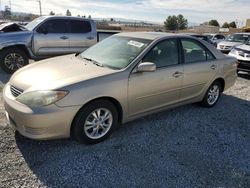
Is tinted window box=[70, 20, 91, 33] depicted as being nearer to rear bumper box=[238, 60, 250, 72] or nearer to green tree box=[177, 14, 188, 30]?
rear bumper box=[238, 60, 250, 72]

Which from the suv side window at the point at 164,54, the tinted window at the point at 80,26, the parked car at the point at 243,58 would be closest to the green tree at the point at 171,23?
the parked car at the point at 243,58

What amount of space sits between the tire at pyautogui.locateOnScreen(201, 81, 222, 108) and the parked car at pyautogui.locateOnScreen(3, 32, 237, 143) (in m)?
0.12

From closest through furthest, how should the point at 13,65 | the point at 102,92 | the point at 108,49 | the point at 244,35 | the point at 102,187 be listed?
the point at 102,187
the point at 102,92
the point at 108,49
the point at 13,65
the point at 244,35

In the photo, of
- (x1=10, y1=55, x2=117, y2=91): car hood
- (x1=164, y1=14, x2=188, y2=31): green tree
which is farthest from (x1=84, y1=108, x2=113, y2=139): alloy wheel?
(x1=164, y1=14, x2=188, y2=31): green tree

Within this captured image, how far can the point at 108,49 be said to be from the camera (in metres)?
4.39

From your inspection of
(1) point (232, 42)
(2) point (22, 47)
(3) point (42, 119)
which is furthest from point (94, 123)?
(1) point (232, 42)

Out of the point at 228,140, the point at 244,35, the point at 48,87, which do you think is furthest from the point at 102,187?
the point at 244,35

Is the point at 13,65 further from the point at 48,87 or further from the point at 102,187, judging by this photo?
the point at 102,187

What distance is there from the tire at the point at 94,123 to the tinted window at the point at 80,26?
19.1ft

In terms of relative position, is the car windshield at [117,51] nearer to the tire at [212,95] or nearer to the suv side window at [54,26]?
the tire at [212,95]

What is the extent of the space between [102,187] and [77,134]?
0.87 meters

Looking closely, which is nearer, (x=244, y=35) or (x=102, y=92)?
(x=102, y=92)

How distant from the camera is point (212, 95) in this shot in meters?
5.38

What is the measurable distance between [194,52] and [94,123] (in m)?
2.44
